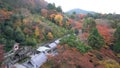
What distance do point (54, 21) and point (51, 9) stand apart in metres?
4.64

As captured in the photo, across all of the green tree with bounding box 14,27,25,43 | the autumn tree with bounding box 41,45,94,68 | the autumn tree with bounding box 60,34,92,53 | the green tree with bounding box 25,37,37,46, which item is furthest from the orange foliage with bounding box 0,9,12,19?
the autumn tree with bounding box 41,45,94,68

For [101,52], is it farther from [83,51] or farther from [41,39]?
[41,39]

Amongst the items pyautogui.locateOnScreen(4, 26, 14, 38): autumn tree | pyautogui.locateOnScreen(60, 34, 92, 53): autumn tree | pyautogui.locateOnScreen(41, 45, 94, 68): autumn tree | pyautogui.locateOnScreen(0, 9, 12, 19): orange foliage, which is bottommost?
pyautogui.locateOnScreen(41, 45, 94, 68): autumn tree

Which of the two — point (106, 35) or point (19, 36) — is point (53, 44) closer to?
point (19, 36)

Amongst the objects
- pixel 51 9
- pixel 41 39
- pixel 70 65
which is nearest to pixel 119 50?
pixel 70 65

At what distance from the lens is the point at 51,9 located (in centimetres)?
5119

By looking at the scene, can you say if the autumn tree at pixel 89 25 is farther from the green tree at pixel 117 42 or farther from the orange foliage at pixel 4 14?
the orange foliage at pixel 4 14

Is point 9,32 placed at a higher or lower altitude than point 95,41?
higher

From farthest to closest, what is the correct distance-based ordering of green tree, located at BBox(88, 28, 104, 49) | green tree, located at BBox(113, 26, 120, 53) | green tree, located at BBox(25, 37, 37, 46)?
green tree, located at BBox(25, 37, 37, 46), green tree, located at BBox(113, 26, 120, 53), green tree, located at BBox(88, 28, 104, 49)

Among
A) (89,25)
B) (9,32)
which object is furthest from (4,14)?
(89,25)

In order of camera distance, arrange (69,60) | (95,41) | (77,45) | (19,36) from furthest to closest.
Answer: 1. (19,36)
2. (95,41)
3. (77,45)
4. (69,60)

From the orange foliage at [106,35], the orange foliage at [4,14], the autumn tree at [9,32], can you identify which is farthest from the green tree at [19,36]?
the orange foliage at [106,35]

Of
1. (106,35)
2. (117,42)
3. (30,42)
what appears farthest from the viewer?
(106,35)

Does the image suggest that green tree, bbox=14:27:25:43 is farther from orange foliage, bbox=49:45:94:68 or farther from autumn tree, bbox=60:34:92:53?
orange foliage, bbox=49:45:94:68
